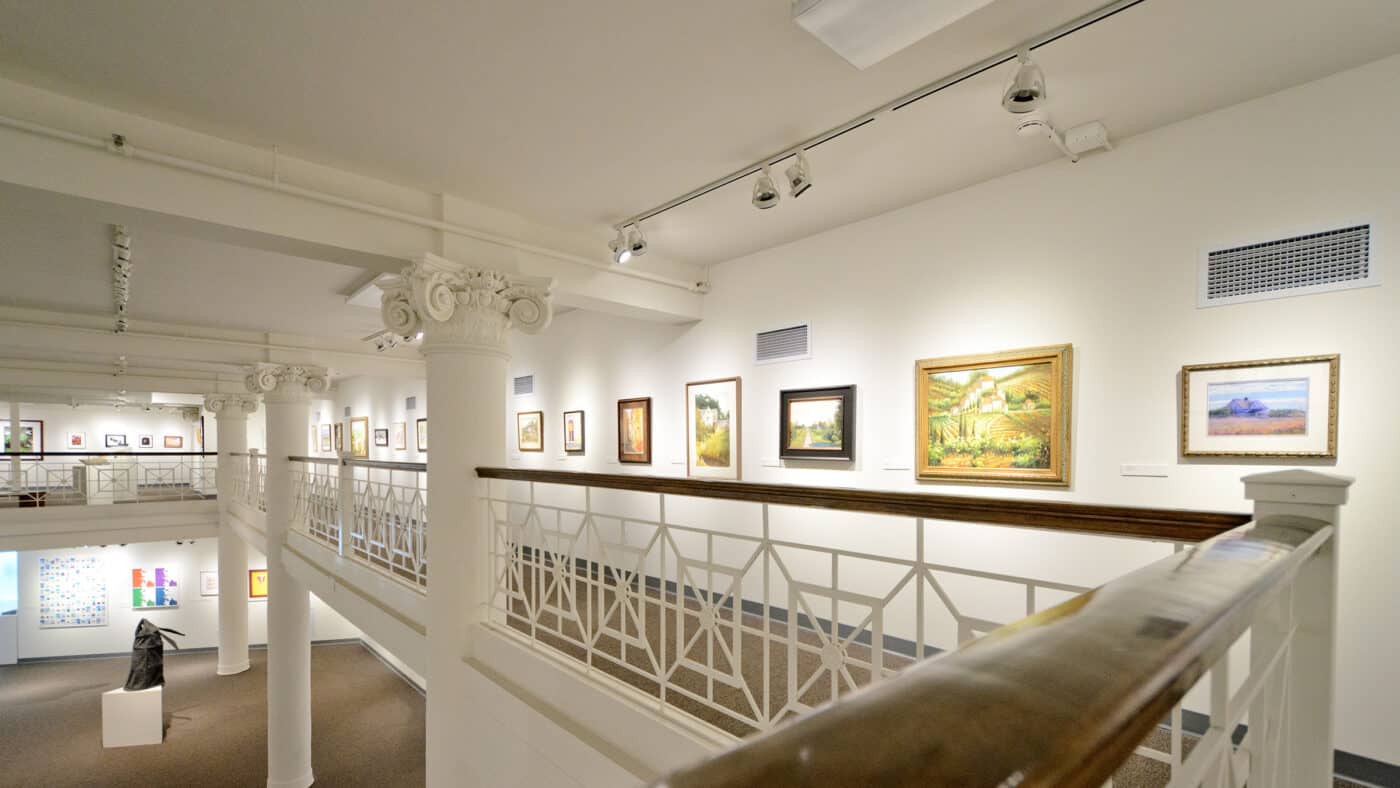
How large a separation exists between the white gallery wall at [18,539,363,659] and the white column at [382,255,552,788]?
13.4 meters

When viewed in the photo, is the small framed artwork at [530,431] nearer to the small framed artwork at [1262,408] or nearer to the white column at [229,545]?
the white column at [229,545]

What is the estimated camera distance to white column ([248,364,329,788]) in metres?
7.34

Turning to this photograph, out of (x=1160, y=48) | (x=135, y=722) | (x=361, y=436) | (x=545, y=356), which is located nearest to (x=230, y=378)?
(x=361, y=436)

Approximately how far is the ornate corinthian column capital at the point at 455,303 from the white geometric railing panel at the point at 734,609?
113cm

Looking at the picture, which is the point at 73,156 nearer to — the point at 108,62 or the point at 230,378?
the point at 108,62

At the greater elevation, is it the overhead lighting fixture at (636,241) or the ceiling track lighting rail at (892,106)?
the ceiling track lighting rail at (892,106)

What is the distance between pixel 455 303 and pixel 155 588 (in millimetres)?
17203

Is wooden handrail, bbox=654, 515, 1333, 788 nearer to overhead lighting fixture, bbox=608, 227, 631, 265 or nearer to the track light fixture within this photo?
the track light fixture

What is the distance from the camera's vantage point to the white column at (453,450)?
4008 millimetres

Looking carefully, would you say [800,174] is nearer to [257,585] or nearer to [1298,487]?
[1298,487]

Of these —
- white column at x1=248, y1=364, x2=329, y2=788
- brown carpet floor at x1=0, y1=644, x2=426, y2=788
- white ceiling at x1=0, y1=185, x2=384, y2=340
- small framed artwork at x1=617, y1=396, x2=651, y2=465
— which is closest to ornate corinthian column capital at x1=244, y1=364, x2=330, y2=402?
white column at x1=248, y1=364, x2=329, y2=788

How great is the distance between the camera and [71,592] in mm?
14383

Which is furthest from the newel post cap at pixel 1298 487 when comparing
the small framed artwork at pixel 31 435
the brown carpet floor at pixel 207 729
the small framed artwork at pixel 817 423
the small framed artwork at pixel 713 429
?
the small framed artwork at pixel 31 435

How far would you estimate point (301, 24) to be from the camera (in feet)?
8.63
